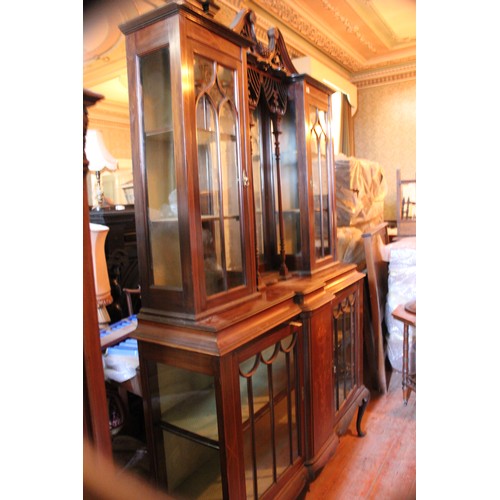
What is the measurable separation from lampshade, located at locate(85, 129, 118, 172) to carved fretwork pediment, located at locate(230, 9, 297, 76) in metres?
0.47

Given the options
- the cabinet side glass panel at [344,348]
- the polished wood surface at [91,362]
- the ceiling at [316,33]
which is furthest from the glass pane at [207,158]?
the cabinet side glass panel at [344,348]

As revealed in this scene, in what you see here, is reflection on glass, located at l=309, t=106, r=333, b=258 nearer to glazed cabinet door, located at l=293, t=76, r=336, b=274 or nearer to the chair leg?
glazed cabinet door, located at l=293, t=76, r=336, b=274

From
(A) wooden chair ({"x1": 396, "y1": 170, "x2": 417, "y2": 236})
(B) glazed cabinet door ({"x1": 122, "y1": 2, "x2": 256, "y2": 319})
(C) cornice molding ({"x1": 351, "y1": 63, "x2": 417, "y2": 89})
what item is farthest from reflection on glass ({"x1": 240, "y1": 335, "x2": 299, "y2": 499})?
(A) wooden chair ({"x1": 396, "y1": 170, "x2": 417, "y2": 236})

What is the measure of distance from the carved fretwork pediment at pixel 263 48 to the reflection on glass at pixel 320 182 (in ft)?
0.55

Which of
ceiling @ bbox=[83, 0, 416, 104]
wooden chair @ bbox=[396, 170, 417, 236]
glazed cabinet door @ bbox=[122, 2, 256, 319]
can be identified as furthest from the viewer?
wooden chair @ bbox=[396, 170, 417, 236]

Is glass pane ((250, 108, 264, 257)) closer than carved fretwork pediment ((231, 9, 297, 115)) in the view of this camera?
No

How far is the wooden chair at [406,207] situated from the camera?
2.23 metres

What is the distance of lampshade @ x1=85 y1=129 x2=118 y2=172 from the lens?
74 cm

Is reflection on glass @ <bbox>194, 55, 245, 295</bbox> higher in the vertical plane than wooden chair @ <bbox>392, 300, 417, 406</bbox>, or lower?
higher
